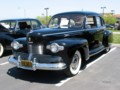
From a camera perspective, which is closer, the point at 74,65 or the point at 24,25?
the point at 74,65

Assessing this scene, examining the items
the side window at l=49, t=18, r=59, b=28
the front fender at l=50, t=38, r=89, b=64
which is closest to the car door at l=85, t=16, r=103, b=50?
→ the front fender at l=50, t=38, r=89, b=64

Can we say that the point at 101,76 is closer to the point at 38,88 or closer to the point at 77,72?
the point at 77,72

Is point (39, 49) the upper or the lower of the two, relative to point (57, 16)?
lower

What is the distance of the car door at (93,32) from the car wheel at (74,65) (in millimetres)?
1133

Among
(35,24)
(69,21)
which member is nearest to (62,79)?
(69,21)

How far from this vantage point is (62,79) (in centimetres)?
647

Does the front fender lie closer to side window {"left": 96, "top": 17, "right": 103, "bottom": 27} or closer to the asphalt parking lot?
the asphalt parking lot

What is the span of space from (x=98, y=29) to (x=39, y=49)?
340 cm

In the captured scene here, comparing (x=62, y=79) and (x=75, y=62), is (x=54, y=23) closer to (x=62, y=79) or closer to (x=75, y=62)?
(x=75, y=62)

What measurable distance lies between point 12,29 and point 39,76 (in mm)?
4317

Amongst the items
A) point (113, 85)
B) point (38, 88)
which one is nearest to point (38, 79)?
point (38, 88)

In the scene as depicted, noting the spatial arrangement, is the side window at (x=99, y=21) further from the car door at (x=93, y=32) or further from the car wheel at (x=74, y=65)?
the car wheel at (x=74, y=65)

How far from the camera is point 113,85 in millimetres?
5910

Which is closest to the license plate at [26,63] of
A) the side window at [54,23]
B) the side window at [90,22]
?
the side window at [54,23]
